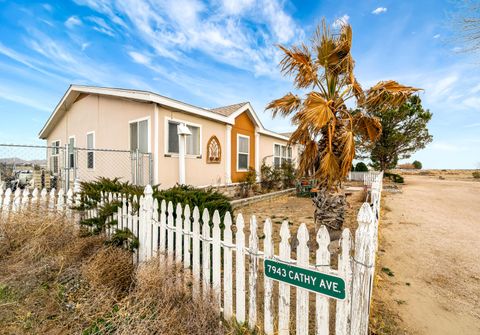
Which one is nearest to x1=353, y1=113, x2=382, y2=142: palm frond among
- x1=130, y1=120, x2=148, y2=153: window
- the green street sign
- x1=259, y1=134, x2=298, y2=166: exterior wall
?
the green street sign

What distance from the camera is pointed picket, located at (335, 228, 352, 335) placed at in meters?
1.72

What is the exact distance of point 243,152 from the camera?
1205 centimetres

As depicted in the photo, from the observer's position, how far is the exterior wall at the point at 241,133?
11281 millimetres

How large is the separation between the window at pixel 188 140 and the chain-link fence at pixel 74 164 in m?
1.05

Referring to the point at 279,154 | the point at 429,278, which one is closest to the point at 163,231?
the point at 429,278

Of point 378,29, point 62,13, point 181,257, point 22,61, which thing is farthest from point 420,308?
point 22,61

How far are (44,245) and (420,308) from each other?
5.16m

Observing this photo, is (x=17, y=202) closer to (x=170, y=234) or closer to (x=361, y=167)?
(x=170, y=234)

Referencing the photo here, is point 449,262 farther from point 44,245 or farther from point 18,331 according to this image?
point 44,245

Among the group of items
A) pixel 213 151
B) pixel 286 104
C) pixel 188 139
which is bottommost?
pixel 213 151

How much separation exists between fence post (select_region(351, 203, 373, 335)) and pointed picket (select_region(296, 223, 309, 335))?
36 cm

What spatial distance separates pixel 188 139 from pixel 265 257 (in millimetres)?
7439

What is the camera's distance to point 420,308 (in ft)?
9.02

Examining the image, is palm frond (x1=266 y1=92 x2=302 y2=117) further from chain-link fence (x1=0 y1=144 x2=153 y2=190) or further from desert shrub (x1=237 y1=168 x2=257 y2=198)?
desert shrub (x1=237 y1=168 x2=257 y2=198)
